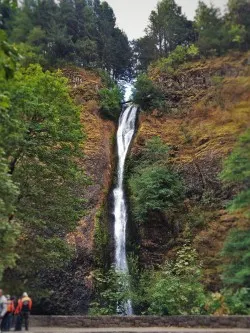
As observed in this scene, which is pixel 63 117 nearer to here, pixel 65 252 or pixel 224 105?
pixel 65 252

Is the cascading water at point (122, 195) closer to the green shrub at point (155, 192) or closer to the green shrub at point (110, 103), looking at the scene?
the green shrub at point (110, 103)


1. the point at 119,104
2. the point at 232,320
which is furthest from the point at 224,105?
the point at 232,320

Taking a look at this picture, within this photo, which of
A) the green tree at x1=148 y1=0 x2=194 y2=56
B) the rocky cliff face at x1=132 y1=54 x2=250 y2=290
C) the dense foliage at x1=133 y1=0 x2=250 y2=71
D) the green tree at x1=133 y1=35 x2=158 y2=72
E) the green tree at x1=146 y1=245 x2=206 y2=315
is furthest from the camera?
the green tree at x1=133 y1=35 x2=158 y2=72

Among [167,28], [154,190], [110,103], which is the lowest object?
[154,190]

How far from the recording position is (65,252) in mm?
18531

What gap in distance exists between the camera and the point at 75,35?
154 feet

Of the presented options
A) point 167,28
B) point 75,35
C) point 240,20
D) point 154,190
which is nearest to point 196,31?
point 167,28

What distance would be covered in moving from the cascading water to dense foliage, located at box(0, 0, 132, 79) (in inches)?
326

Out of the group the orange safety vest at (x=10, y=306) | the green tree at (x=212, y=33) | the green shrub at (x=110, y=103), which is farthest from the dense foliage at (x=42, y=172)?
the green tree at (x=212, y=33)

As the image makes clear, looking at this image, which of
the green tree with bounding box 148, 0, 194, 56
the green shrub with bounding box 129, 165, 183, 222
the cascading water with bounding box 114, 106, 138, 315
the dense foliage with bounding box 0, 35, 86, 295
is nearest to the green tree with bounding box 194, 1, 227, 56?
the green tree with bounding box 148, 0, 194, 56

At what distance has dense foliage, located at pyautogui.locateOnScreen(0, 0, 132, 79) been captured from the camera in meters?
40.9

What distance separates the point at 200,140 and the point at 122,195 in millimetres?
7423

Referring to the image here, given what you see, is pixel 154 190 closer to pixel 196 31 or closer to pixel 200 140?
pixel 200 140

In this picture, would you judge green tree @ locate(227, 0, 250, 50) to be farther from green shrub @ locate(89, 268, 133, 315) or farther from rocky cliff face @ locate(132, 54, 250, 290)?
green shrub @ locate(89, 268, 133, 315)
